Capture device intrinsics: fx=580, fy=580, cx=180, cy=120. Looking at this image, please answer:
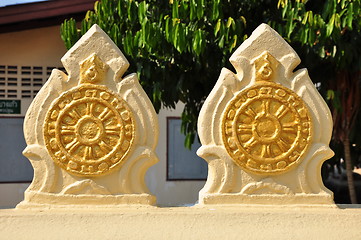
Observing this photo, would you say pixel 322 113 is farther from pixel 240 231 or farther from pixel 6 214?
→ pixel 6 214

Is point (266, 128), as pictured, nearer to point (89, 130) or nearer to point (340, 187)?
point (89, 130)

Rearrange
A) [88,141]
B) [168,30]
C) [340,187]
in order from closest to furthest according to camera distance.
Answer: [88,141] < [168,30] < [340,187]

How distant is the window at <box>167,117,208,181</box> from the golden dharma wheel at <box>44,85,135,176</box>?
535 cm

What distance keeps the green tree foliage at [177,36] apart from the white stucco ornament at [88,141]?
1.59 meters

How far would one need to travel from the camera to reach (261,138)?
4.68 m

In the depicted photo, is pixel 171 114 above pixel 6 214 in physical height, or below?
above

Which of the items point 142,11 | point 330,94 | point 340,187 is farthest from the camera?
point 340,187

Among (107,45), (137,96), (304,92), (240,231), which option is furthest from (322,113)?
(107,45)

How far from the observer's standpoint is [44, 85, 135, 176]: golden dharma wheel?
182 inches

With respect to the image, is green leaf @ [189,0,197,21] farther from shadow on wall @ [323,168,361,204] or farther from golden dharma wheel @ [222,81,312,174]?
shadow on wall @ [323,168,361,204]

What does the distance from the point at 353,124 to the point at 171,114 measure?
354 cm

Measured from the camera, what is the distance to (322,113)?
477 centimetres

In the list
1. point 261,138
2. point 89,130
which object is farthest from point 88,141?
point 261,138

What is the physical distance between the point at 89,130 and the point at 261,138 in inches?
54.4
